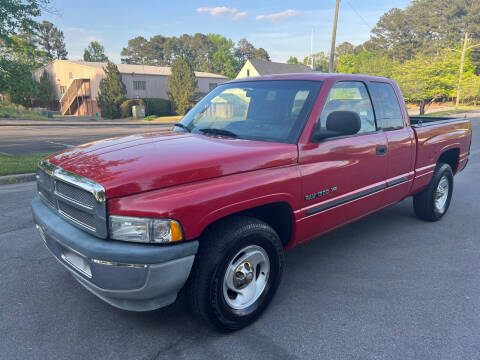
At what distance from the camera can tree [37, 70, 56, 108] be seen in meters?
45.9

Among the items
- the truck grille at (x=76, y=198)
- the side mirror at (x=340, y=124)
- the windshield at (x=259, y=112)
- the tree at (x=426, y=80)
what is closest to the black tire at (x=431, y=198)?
the side mirror at (x=340, y=124)

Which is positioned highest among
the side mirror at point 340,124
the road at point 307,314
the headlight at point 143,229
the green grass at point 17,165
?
the side mirror at point 340,124

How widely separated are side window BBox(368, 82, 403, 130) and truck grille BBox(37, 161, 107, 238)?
2.99 m

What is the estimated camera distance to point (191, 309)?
99.4 inches

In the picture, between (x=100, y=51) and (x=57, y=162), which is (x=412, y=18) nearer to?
(x=100, y=51)

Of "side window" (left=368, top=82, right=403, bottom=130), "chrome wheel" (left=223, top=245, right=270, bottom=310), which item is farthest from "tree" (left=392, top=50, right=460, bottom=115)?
"chrome wheel" (left=223, top=245, right=270, bottom=310)

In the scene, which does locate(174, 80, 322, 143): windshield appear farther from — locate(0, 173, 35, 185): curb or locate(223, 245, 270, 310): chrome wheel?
locate(0, 173, 35, 185): curb

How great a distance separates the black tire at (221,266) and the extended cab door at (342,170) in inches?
21.6

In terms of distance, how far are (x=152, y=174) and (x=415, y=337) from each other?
2196 mm

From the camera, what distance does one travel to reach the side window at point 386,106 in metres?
3.91

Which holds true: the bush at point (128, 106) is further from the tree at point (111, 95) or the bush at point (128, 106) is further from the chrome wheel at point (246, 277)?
the chrome wheel at point (246, 277)

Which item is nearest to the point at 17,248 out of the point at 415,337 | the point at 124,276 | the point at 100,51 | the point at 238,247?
the point at 124,276

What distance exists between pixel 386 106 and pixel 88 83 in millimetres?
44842

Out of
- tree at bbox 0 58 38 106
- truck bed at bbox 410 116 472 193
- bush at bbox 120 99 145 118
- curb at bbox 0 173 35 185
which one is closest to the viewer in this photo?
truck bed at bbox 410 116 472 193
